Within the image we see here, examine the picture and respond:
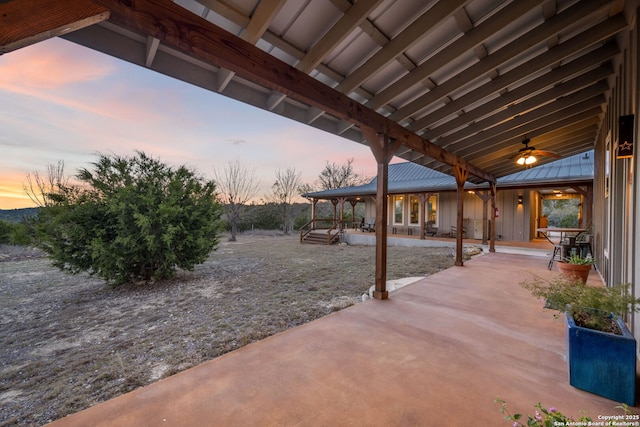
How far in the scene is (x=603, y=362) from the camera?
1.87 meters

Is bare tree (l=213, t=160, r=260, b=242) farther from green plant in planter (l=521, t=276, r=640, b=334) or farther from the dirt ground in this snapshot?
green plant in planter (l=521, t=276, r=640, b=334)

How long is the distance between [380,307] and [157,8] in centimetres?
380

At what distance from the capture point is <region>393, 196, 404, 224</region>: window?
607 inches

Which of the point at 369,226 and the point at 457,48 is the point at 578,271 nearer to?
the point at 457,48

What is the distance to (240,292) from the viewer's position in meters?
5.59

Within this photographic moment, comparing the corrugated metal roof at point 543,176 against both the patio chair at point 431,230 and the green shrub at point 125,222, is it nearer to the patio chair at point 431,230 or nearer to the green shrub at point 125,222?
the patio chair at point 431,230

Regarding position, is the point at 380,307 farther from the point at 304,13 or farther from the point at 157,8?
the point at 157,8

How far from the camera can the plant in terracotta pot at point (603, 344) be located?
1.80 m

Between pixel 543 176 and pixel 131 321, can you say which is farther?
pixel 543 176

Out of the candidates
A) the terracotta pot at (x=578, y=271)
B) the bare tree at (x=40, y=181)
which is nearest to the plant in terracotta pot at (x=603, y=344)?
the terracotta pot at (x=578, y=271)

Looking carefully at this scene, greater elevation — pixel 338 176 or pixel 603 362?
pixel 338 176

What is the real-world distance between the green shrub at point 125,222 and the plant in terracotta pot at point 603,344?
645 cm

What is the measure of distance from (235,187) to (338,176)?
11537 millimetres

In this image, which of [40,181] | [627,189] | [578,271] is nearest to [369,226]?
[578,271]
